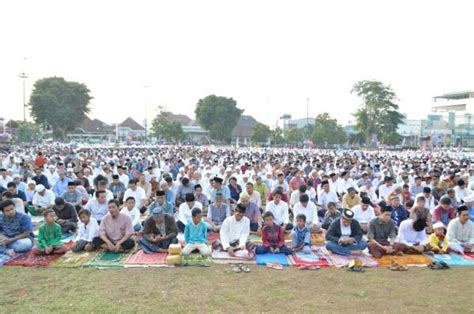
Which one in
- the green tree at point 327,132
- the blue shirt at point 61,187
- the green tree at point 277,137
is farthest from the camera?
the green tree at point 277,137

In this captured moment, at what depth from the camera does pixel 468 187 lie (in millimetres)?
11219

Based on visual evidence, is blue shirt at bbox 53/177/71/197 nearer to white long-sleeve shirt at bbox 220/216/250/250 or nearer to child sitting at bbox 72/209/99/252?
child sitting at bbox 72/209/99/252

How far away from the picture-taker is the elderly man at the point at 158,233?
709 centimetres

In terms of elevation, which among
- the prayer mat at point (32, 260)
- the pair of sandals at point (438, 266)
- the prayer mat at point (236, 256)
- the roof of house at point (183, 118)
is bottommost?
the prayer mat at point (32, 260)

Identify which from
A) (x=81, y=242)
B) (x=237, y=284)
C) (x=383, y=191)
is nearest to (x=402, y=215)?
(x=383, y=191)

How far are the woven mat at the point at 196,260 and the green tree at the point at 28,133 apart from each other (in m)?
50.2

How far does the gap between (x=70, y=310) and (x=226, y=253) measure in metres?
2.94

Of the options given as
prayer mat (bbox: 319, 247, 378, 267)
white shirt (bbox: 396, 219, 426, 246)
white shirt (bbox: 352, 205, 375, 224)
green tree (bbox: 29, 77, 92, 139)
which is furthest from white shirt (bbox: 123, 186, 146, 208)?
green tree (bbox: 29, 77, 92, 139)

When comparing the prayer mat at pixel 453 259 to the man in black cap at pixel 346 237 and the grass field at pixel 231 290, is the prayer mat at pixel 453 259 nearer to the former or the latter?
the grass field at pixel 231 290

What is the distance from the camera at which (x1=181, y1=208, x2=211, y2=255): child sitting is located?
6895 mm

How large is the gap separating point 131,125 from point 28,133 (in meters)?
28.0

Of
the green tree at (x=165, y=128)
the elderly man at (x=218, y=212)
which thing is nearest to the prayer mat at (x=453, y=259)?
the elderly man at (x=218, y=212)

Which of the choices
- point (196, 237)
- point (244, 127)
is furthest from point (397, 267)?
point (244, 127)

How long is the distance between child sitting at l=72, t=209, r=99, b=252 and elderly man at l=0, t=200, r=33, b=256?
0.77 meters
